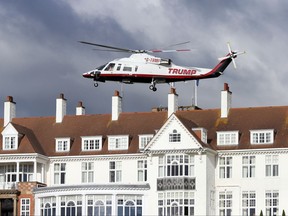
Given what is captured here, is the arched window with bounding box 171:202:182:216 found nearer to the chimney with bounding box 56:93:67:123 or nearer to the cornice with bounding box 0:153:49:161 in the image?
the cornice with bounding box 0:153:49:161

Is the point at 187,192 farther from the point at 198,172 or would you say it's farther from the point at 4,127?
the point at 4,127

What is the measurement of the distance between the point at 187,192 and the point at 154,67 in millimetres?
12233

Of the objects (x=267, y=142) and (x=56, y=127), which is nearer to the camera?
(x=267, y=142)

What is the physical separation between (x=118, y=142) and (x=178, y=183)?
26.3 ft

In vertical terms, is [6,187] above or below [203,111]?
below

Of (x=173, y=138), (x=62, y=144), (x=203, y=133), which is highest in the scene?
(x=203, y=133)

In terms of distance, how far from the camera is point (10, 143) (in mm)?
110062

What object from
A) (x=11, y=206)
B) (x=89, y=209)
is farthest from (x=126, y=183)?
(x=11, y=206)

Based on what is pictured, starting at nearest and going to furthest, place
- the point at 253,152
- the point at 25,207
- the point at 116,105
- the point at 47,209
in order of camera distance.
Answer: the point at 253,152 → the point at 47,209 → the point at 25,207 → the point at 116,105

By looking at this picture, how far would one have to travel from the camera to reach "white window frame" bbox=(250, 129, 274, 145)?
342 feet

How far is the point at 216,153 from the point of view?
345ft

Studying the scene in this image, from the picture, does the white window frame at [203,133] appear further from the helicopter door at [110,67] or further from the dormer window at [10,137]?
the dormer window at [10,137]

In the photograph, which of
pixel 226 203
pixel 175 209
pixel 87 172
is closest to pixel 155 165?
pixel 175 209

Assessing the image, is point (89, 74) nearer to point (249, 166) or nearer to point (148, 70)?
point (148, 70)
